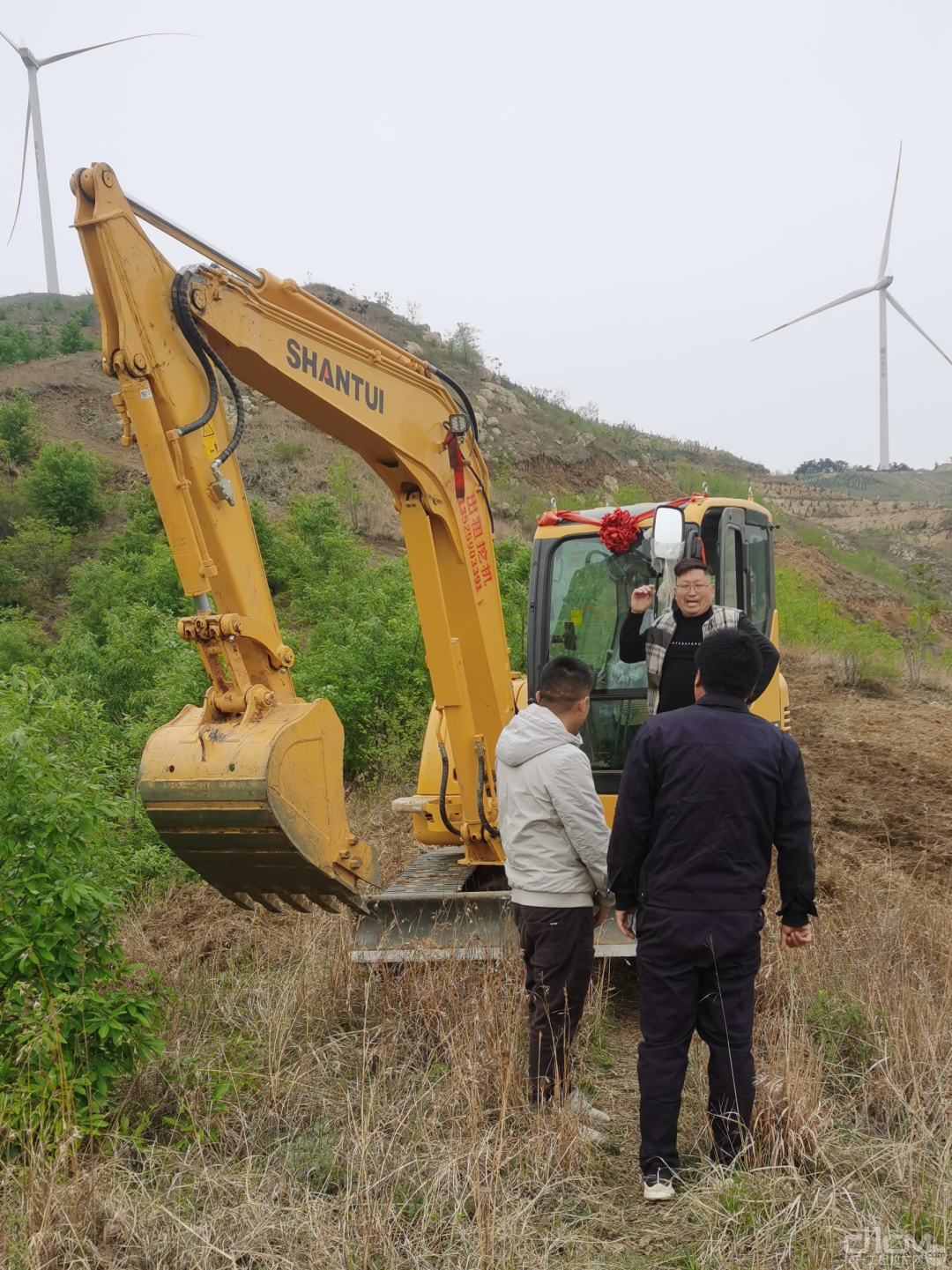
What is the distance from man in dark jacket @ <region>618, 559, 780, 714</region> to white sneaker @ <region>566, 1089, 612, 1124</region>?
6.25 feet

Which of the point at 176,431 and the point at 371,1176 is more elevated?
the point at 176,431

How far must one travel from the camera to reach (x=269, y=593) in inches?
192

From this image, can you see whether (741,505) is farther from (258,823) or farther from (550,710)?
(258,823)

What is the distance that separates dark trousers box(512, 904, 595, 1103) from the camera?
14.0ft

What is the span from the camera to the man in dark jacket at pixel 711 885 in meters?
3.68

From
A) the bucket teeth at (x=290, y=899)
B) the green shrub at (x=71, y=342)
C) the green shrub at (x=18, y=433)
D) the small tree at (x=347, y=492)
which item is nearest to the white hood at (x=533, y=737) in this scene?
the bucket teeth at (x=290, y=899)

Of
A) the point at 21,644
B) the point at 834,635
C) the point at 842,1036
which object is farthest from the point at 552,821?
the point at 834,635

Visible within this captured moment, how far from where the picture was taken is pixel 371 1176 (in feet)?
12.0

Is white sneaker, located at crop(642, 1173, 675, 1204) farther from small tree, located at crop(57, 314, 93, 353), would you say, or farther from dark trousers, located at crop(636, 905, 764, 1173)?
small tree, located at crop(57, 314, 93, 353)

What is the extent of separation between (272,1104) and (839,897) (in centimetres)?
403

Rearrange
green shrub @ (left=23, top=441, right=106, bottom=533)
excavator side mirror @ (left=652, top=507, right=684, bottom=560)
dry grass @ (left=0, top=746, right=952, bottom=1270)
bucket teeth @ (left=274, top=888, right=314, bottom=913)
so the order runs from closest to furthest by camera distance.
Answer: dry grass @ (left=0, top=746, right=952, bottom=1270)
bucket teeth @ (left=274, top=888, right=314, bottom=913)
excavator side mirror @ (left=652, top=507, right=684, bottom=560)
green shrub @ (left=23, top=441, right=106, bottom=533)

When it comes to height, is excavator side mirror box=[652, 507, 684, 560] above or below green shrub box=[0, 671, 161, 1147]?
above

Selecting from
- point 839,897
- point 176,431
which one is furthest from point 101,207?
point 839,897

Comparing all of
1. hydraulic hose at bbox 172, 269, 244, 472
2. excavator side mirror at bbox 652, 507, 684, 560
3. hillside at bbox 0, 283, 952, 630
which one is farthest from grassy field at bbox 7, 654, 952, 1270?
hillside at bbox 0, 283, 952, 630
